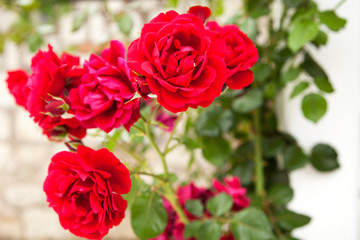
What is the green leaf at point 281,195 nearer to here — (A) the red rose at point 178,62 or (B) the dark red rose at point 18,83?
(A) the red rose at point 178,62

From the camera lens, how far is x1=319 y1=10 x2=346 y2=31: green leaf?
1.87 feet

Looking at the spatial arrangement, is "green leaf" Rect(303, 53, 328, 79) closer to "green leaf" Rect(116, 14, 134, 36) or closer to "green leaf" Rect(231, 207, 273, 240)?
"green leaf" Rect(231, 207, 273, 240)

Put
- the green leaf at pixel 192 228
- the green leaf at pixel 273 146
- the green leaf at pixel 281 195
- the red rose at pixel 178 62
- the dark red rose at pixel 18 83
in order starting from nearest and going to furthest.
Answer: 1. the red rose at pixel 178 62
2. the dark red rose at pixel 18 83
3. the green leaf at pixel 192 228
4. the green leaf at pixel 281 195
5. the green leaf at pixel 273 146

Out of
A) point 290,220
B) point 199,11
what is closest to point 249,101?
point 290,220

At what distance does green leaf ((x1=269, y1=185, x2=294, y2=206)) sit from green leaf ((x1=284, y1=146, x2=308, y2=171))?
0.07 metres

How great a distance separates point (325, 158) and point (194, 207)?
364 mm

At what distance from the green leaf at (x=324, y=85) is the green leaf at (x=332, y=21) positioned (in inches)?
4.5

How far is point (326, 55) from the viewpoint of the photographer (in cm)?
75

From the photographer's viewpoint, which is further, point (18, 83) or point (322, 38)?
point (322, 38)

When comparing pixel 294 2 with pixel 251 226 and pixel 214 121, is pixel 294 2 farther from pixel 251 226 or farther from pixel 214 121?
pixel 251 226

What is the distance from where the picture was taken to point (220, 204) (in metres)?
0.59

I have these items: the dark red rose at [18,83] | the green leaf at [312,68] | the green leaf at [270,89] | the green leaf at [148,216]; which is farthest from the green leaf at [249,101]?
the dark red rose at [18,83]

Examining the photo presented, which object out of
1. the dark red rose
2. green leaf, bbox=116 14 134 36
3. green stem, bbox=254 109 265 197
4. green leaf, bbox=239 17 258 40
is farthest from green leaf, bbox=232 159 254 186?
the dark red rose

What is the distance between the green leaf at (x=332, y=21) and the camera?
571mm
